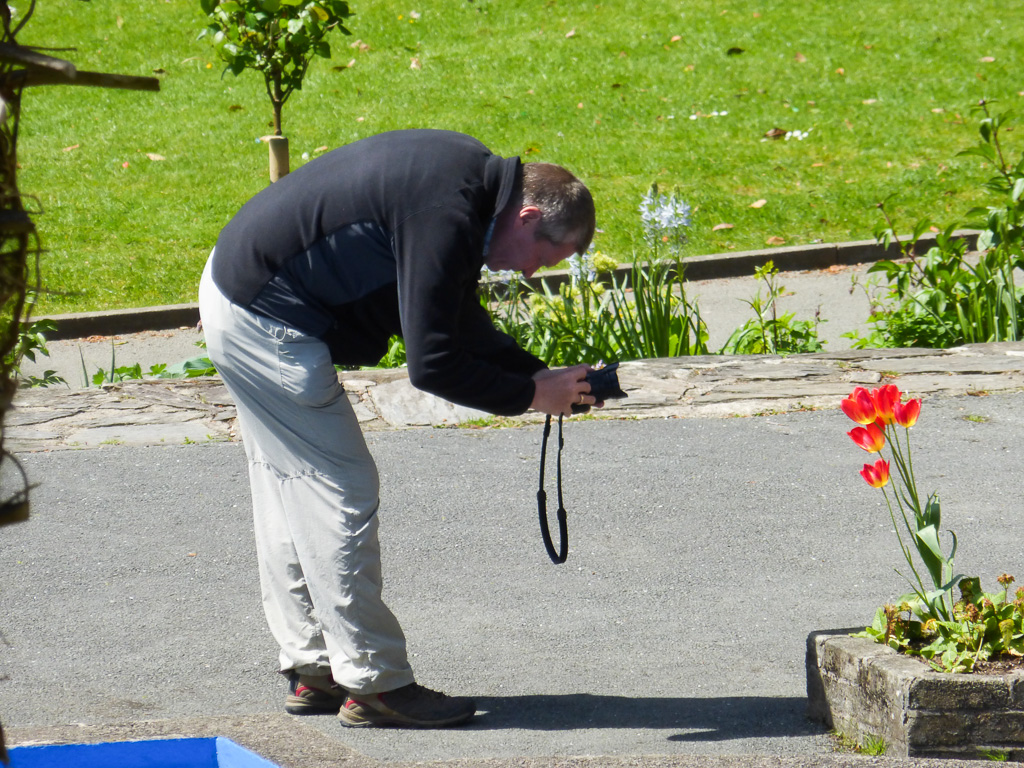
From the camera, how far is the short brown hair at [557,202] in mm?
2717

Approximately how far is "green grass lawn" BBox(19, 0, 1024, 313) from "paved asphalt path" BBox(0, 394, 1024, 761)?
154 inches

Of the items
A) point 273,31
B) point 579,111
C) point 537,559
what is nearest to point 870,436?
point 537,559

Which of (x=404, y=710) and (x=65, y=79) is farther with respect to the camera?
(x=404, y=710)

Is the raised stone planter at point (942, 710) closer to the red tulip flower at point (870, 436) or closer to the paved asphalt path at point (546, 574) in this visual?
the paved asphalt path at point (546, 574)

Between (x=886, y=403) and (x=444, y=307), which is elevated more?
(x=444, y=307)

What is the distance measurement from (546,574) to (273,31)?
404cm

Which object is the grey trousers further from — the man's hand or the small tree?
the small tree

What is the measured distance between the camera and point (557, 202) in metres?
2.71

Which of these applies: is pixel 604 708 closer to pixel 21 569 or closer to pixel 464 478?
pixel 464 478

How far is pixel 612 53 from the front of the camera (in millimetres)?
12922

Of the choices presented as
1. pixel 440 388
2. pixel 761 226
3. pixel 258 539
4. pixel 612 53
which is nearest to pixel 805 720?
pixel 440 388

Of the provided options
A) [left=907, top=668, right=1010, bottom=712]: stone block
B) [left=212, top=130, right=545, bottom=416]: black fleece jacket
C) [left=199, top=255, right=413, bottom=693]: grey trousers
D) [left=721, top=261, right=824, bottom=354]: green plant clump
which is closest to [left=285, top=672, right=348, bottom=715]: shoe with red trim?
→ [left=199, top=255, right=413, bottom=693]: grey trousers

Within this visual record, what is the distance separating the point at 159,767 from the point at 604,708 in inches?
44.6

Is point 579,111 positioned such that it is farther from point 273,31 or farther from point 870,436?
point 870,436
